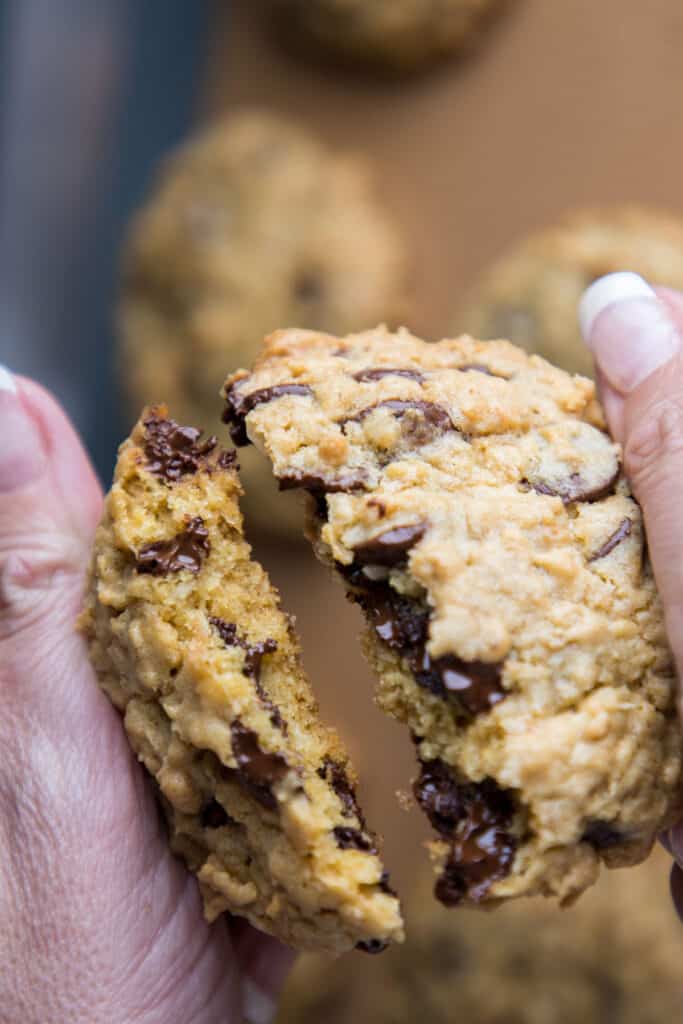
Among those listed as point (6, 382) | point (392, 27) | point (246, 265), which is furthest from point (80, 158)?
point (6, 382)

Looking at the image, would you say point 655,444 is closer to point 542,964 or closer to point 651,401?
point 651,401

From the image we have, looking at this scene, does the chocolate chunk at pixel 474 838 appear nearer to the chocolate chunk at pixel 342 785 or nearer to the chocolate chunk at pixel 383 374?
the chocolate chunk at pixel 342 785

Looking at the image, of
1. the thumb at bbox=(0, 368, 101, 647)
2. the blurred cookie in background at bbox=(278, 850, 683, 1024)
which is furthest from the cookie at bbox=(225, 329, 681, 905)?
the blurred cookie in background at bbox=(278, 850, 683, 1024)

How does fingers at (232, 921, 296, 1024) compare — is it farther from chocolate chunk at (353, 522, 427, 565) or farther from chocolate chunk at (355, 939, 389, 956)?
chocolate chunk at (353, 522, 427, 565)

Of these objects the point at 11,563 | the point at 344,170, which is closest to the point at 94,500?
the point at 11,563

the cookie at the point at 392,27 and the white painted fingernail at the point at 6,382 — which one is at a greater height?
the cookie at the point at 392,27

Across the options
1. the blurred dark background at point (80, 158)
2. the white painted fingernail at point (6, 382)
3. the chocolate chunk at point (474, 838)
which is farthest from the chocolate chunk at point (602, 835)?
the blurred dark background at point (80, 158)
